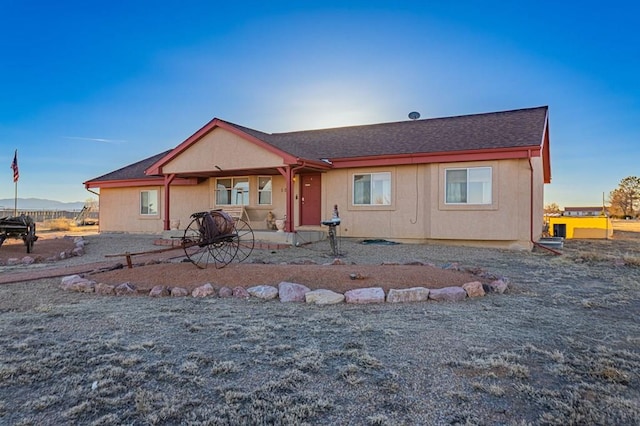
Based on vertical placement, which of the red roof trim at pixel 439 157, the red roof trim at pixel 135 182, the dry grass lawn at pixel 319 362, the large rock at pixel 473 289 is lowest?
the dry grass lawn at pixel 319 362

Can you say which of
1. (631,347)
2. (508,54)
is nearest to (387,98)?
(508,54)

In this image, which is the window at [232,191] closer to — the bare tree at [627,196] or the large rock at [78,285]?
the large rock at [78,285]

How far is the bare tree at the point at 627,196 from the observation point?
46.8m

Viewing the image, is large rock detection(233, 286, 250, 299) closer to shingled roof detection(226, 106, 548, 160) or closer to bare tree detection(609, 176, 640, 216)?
shingled roof detection(226, 106, 548, 160)

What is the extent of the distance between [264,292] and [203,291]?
36.7 inches

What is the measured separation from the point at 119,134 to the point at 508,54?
21715 mm

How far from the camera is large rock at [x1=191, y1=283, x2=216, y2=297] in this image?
5562 mm

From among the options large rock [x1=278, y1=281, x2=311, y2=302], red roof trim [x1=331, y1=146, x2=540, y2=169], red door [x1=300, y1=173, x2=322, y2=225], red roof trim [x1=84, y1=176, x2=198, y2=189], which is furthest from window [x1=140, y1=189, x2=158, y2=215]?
large rock [x1=278, y1=281, x2=311, y2=302]

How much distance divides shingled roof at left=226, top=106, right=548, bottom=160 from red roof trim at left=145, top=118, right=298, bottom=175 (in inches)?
9.4

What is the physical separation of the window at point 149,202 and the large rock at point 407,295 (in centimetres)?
1515

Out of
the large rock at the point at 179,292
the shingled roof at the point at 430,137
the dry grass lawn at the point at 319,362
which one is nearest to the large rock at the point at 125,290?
the dry grass lawn at the point at 319,362

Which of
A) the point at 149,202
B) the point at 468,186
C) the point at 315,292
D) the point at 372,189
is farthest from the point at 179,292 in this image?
the point at 149,202

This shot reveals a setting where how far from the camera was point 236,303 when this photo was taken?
16.9 ft

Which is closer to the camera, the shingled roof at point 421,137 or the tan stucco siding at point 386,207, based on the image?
the shingled roof at point 421,137
